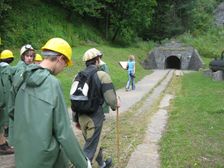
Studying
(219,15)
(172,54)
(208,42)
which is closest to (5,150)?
(172,54)

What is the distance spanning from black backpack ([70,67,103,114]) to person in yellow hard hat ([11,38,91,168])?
91.2 inches

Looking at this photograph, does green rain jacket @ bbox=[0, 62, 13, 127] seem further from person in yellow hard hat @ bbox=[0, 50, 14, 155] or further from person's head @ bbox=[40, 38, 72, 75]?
person's head @ bbox=[40, 38, 72, 75]

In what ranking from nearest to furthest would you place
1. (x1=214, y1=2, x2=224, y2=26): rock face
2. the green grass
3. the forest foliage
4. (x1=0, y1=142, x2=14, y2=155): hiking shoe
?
(x1=0, y1=142, x2=14, y2=155): hiking shoe, the green grass, the forest foliage, (x1=214, y1=2, x2=224, y2=26): rock face

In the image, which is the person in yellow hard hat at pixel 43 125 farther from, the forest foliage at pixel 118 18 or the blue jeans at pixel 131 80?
the forest foliage at pixel 118 18

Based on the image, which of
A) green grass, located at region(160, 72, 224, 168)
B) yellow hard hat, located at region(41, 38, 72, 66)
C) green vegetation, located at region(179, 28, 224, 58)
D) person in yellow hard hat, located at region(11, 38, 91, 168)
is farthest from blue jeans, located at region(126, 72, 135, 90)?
green vegetation, located at region(179, 28, 224, 58)

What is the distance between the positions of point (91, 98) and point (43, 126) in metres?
2.55

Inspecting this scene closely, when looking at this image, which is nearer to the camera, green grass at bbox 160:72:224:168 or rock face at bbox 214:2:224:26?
green grass at bbox 160:72:224:168

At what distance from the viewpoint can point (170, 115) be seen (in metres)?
12.6

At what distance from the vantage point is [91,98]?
6102 millimetres

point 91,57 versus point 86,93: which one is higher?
point 91,57

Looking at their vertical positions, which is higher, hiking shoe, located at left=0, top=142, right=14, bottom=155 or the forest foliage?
the forest foliage

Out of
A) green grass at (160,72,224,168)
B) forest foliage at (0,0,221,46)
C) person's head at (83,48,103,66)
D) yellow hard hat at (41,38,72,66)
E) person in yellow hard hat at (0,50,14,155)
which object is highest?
forest foliage at (0,0,221,46)

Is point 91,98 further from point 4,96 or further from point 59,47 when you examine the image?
point 59,47

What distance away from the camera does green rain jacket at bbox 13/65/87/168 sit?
11.7 feet
